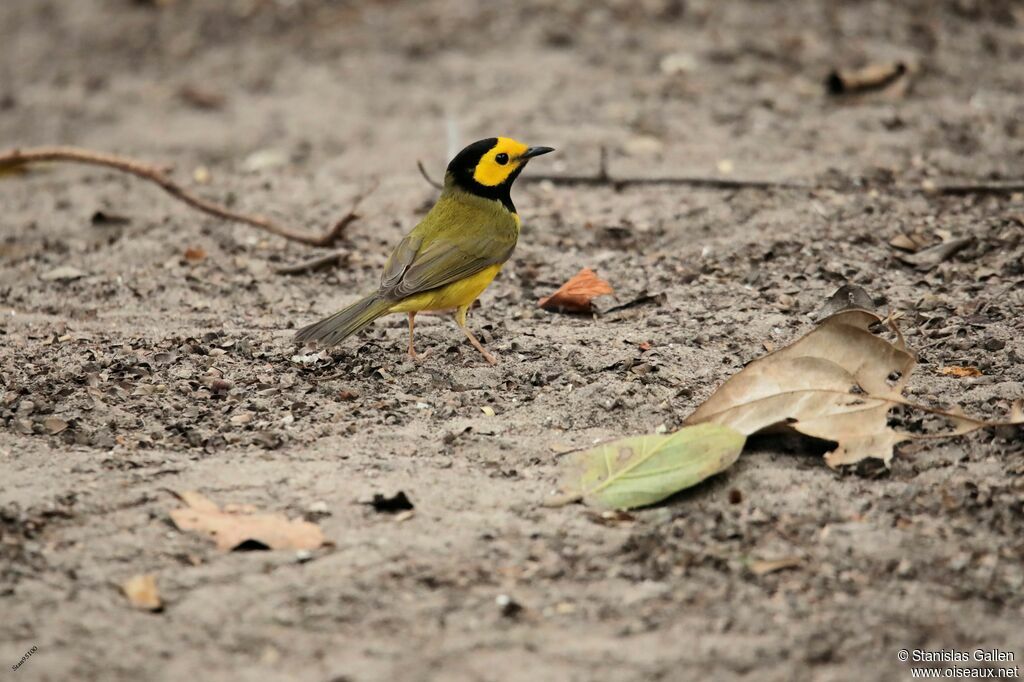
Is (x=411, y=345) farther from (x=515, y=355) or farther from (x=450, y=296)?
(x=515, y=355)

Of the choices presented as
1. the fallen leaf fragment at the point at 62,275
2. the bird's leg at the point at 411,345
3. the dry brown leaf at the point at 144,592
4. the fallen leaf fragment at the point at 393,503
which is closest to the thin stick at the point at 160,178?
the fallen leaf fragment at the point at 62,275

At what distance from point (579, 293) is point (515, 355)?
0.58m

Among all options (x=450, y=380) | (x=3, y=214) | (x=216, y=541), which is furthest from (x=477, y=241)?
(x=3, y=214)

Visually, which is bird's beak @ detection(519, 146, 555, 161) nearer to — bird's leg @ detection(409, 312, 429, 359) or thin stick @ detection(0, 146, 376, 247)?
thin stick @ detection(0, 146, 376, 247)

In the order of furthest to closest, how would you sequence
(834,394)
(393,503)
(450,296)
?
1. (450,296)
2. (834,394)
3. (393,503)

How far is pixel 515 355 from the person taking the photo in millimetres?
4457

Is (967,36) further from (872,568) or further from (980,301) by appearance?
(872,568)

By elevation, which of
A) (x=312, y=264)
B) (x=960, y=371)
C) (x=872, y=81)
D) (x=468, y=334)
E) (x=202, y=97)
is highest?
(x=202, y=97)

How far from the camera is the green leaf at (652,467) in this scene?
341cm

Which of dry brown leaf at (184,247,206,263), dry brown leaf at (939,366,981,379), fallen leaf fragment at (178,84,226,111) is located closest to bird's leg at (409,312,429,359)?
dry brown leaf at (184,247,206,263)

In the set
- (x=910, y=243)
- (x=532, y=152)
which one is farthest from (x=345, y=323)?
(x=910, y=243)

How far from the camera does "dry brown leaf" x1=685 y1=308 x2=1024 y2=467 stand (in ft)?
11.7

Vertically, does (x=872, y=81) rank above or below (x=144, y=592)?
above

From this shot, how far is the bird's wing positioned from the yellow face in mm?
301
